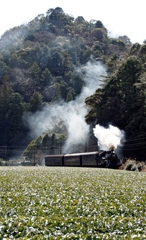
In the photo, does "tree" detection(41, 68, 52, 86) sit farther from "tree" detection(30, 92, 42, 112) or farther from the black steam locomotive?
the black steam locomotive

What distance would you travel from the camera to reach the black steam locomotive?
43656 millimetres

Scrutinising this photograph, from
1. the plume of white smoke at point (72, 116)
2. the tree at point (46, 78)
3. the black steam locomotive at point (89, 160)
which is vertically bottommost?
the black steam locomotive at point (89, 160)

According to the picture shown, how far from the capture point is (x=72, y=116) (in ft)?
367

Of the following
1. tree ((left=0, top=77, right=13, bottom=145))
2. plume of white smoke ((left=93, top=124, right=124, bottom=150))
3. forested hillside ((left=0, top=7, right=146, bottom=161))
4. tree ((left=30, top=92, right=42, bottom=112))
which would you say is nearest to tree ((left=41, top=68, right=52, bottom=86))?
forested hillside ((left=0, top=7, right=146, bottom=161))

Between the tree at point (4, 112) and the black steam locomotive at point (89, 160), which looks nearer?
the black steam locomotive at point (89, 160)

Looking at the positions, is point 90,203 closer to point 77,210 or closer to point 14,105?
point 77,210

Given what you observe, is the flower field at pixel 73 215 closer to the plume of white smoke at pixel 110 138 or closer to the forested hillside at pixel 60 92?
the plume of white smoke at pixel 110 138

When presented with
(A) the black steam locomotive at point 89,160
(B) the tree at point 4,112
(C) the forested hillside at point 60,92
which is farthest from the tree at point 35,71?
(A) the black steam locomotive at point 89,160

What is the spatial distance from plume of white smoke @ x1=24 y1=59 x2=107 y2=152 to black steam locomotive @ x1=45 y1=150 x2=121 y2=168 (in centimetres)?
2385

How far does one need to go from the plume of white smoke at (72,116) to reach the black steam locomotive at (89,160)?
23.8 meters

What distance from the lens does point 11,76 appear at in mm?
169500

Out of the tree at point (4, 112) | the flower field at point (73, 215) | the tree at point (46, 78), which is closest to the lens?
the flower field at point (73, 215)

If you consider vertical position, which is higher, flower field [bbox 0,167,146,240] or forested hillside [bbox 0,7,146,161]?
forested hillside [bbox 0,7,146,161]

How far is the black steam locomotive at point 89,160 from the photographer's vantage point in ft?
143
